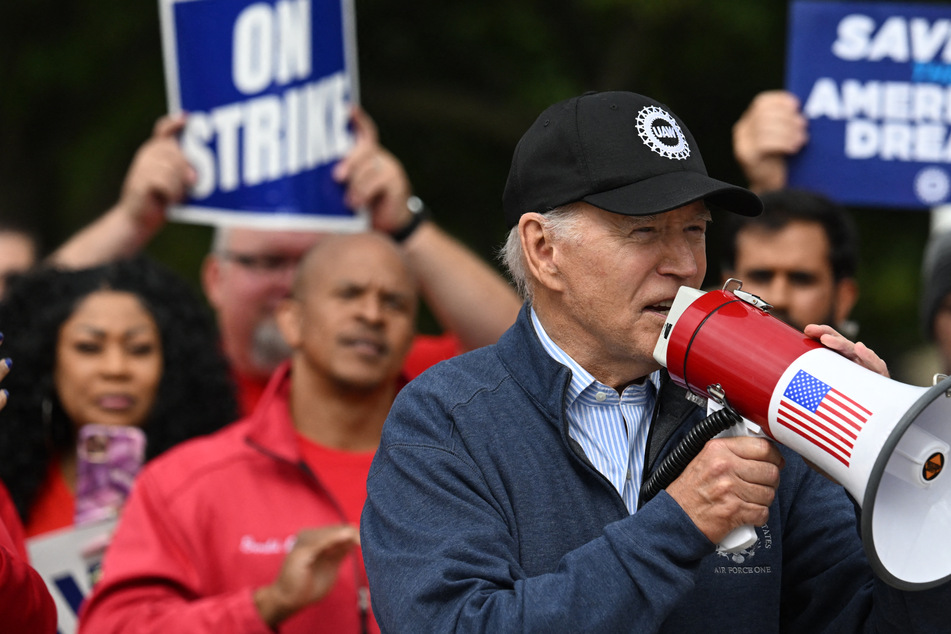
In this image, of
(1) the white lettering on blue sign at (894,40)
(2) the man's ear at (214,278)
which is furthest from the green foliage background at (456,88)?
(1) the white lettering on blue sign at (894,40)

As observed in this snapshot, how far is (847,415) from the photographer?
193 cm

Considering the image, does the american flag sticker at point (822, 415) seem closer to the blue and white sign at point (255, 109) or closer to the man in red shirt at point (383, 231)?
the man in red shirt at point (383, 231)

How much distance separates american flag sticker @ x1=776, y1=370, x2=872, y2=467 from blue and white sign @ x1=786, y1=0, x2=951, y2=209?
2.71 meters

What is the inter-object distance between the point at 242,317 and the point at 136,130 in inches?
140

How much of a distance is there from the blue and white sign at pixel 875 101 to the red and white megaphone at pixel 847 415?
8.42 ft

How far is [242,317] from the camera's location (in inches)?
200

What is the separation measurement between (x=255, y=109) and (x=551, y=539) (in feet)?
9.38

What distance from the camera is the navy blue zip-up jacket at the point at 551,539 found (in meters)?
1.94

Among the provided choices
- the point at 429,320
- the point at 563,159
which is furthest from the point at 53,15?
the point at 563,159

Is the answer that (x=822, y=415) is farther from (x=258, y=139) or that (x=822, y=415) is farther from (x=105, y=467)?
(x=258, y=139)

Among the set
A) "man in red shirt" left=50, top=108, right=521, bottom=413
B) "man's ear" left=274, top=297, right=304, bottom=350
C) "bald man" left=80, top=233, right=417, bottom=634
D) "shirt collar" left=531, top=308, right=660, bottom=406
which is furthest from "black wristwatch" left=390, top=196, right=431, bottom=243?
"shirt collar" left=531, top=308, right=660, bottom=406

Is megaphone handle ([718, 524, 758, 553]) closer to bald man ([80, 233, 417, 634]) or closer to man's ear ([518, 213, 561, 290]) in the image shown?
man's ear ([518, 213, 561, 290])

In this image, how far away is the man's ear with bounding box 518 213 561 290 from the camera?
2301mm

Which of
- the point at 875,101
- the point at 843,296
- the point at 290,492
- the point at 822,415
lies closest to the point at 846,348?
the point at 822,415
